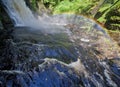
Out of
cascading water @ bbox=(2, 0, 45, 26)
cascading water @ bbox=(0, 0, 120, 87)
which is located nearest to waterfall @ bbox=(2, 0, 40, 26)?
cascading water @ bbox=(2, 0, 45, 26)

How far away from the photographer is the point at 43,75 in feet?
18.9

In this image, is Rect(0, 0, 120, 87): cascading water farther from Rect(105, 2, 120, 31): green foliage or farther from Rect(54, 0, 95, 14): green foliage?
Rect(54, 0, 95, 14): green foliage

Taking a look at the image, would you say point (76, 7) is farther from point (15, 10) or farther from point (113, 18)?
point (113, 18)

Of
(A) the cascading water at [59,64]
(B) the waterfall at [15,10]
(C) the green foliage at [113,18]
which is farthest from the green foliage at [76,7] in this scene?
(A) the cascading water at [59,64]

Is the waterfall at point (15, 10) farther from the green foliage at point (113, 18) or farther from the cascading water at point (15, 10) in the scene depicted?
the green foliage at point (113, 18)

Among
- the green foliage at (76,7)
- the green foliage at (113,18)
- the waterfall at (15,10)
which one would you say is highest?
the green foliage at (113,18)

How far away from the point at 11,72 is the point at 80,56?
2.96 metres

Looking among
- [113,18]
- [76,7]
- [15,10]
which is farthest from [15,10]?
[113,18]

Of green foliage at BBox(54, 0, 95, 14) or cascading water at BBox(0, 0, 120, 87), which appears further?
green foliage at BBox(54, 0, 95, 14)

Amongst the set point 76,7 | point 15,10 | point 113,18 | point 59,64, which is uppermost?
point 59,64

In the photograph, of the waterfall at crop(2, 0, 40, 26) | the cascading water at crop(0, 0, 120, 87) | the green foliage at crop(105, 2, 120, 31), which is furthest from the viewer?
the waterfall at crop(2, 0, 40, 26)

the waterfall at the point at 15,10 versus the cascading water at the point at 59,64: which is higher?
the cascading water at the point at 59,64

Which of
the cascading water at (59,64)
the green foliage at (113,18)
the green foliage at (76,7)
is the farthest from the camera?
the green foliage at (76,7)

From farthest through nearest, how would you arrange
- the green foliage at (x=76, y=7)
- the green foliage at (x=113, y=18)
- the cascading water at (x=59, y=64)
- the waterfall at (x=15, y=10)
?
the green foliage at (x=76, y=7)
the waterfall at (x=15, y=10)
the green foliage at (x=113, y=18)
the cascading water at (x=59, y=64)
